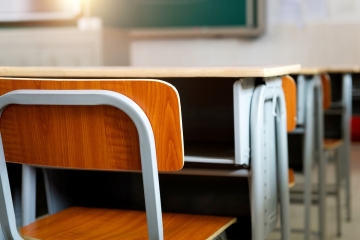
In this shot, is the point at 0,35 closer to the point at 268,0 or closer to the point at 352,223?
the point at 268,0

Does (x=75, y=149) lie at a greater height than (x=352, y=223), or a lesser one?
greater

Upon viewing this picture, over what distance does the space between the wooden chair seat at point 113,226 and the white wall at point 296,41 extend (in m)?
3.69

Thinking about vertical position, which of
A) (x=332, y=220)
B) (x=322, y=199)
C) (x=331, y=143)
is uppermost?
(x=331, y=143)

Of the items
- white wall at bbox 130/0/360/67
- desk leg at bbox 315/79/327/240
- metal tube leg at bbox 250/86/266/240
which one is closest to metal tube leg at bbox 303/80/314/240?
desk leg at bbox 315/79/327/240

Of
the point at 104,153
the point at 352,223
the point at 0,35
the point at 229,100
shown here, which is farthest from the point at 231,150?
the point at 0,35

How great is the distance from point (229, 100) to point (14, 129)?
0.82 metres

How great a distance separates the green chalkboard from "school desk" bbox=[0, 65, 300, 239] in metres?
3.37

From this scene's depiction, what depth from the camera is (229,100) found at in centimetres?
183

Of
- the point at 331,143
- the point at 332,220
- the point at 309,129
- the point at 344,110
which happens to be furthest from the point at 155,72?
the point at 332,220

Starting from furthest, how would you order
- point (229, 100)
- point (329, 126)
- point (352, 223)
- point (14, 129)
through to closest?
point (329, 126)
point (352, 223)
point (229, 100)
point (14, 129)

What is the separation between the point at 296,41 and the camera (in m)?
5.11

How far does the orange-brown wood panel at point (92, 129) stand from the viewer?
1.10m

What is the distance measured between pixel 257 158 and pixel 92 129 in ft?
1.51

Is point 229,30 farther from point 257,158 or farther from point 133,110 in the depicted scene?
point 133,110
